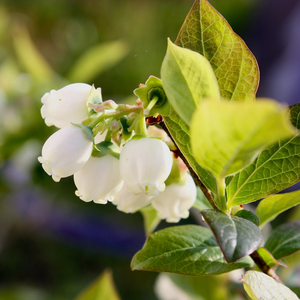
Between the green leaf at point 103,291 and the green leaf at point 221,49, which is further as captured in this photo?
the green leaf at point 103,291

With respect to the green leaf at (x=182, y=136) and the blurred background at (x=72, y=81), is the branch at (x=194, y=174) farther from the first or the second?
the blurred background at (x=72, y=81)

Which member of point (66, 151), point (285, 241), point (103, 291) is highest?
point (66, 151)

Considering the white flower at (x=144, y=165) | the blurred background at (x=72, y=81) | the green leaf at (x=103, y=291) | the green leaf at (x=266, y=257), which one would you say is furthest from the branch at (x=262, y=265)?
the blurred background at (x=72, y=81)

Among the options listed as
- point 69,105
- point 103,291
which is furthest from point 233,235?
point 103,291

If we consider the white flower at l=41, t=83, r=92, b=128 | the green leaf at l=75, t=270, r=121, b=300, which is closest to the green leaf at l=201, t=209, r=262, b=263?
the white flower at l=41, t=83, r=92, b=128

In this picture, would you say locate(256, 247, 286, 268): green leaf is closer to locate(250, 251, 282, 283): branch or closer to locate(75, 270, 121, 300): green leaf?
locate(250, 251, 282, 283): branch

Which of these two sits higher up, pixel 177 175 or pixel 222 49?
pixel 222 49

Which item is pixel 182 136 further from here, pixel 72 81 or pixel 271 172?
pixel 72 81
